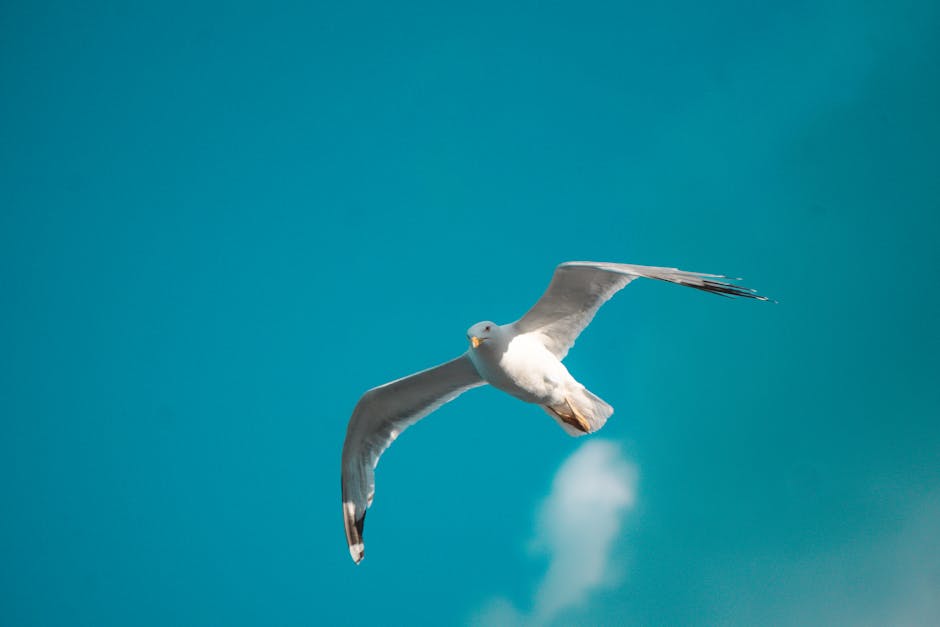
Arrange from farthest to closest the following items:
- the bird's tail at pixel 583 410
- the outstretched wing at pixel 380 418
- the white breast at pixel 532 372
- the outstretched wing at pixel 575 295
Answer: the outstretched wing at pixel 380 418 → the bird's tail at pixel 583 410 → the white breast at pixel 532 372 → the outstretched wing at pixel 575 295

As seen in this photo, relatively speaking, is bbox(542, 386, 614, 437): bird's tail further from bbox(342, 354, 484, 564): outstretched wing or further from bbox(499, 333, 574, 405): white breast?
bbox(342, 354, 484, 564): outstretched wing

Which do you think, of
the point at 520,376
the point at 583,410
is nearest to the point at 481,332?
the point at 520,376

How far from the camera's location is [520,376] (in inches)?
232

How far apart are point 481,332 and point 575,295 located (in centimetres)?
80

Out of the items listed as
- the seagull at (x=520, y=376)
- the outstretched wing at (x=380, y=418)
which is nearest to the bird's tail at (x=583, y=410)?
the seagull at (x=520, y=376)

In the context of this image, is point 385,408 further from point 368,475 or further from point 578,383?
point 578,383

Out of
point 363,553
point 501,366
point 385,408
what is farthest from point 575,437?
point 363,553

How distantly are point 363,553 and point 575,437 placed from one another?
234 centimetres

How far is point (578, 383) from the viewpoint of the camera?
244 inches

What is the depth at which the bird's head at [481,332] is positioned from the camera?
19.0 ft

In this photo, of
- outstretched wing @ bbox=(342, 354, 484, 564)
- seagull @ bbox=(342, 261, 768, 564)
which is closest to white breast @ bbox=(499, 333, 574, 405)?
seagull @ bbox=(342, 261, 768, 564)

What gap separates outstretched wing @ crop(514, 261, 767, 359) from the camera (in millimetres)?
5473

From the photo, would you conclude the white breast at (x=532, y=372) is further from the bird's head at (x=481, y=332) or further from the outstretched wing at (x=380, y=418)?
the outstretched wing at (x=380, y=418)

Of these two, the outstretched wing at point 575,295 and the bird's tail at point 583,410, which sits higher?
the outstretched wing at point 575,295
